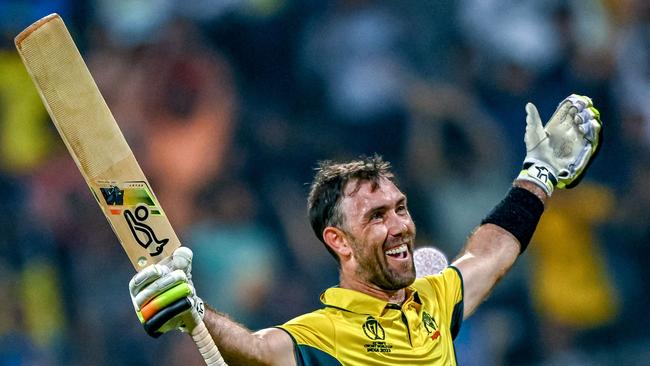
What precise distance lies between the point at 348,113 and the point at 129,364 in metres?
2.16

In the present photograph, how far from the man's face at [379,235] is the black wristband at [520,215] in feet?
2.34

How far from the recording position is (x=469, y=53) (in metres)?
7.78

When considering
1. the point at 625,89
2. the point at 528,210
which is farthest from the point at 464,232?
the point at 528,210

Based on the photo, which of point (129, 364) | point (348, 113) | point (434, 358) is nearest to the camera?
point (434, 358)

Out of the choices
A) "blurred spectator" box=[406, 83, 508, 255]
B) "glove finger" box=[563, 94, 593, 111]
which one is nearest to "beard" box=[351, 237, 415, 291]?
"glove finger" box=[563, 94, 593, 111]

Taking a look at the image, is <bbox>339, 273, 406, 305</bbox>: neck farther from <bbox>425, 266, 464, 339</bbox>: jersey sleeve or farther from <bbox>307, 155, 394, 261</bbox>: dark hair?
<bbox>425, 266, 464, 339</bbox>: jersey sleeve

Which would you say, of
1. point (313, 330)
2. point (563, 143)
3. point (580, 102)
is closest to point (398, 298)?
point (313, 330)

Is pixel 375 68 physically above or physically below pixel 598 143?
above

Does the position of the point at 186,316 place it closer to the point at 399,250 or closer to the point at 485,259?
the point at 399,250

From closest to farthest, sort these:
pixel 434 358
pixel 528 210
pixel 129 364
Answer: pixel 434 358 → pixel 528 210 → pixel 129 364

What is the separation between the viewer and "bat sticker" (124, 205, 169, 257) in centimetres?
410

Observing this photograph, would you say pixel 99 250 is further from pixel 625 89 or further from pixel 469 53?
pixel 625 89

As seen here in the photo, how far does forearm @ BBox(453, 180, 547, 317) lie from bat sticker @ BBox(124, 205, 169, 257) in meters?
1.56

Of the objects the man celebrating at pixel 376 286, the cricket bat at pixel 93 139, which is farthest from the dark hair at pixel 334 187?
the cricket bat at pixel 93 139
